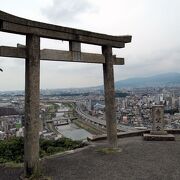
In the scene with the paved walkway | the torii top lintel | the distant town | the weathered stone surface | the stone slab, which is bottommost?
the distant town

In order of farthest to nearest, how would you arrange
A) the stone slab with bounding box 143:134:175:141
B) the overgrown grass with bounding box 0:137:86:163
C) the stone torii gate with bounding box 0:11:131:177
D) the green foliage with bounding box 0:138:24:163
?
the stone slab with bounding box 143:134:175:141, the overgrown grass with bounding box 0:137:86:163, the green foliage with bounding box 0:138:24:163, the stone torii gate with bounding box 0:11:131:177

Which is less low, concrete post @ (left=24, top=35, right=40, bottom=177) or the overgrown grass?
concrete post @ (left=24, top=35, right=40, bottom=177)

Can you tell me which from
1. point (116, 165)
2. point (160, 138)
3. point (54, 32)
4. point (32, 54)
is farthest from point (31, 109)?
point (160, 138)

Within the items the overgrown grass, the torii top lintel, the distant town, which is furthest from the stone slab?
the torii top lintel

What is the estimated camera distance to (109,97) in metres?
7.95

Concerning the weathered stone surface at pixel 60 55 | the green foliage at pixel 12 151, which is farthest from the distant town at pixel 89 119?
the weathered stone surface at pixel 60 55

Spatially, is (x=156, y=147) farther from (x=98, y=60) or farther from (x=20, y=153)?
(x=20, y=153)

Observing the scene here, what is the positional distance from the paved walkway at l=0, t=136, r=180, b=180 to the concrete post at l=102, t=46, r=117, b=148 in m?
0.61

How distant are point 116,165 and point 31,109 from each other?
246cm

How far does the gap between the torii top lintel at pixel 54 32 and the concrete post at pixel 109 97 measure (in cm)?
38

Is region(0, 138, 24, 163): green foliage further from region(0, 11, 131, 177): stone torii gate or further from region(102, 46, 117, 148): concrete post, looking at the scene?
region(102, 46, 117, 148): concrete post

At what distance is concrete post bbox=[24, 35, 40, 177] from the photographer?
579 centimetres

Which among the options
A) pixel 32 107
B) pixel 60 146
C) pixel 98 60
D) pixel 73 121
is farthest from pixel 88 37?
pixel 73 121

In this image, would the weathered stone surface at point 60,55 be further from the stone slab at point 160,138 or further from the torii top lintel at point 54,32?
the stone slab at point 160,138
